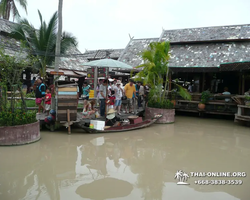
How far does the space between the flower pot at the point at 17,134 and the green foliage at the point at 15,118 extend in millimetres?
153

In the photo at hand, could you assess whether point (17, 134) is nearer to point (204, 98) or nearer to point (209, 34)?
point (204, 98)

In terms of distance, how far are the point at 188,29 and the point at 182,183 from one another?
13.7 meters

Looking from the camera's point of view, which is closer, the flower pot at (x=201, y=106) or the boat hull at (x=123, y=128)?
the boat hull at (x=123, y=128)

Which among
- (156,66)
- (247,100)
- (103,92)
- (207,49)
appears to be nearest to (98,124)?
(103,92)

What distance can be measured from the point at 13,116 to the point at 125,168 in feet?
11.2

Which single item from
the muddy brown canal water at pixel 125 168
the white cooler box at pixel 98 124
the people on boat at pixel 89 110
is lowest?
the muddy brown canal water at pixel 125 168

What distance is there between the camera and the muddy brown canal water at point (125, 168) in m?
3.62

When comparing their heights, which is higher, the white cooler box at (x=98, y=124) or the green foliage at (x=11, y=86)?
the green foliage at (x=11, y=86)

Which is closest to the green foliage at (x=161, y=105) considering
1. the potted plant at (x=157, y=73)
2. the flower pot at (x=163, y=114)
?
the potted plant at (x=157, y=73)

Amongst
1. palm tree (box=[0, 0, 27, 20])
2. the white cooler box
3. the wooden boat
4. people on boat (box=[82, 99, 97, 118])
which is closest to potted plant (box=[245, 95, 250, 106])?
the wooden boat

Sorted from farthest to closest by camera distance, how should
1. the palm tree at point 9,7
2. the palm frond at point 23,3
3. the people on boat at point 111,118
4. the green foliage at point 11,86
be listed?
1. the palm frond at point 23,3
2. the palm tree at point 9,7
3. the people on boat at point 111,118
4. the green foliage at point 11,86

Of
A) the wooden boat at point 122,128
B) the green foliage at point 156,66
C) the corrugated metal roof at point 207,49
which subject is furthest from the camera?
the corrugated metal roof at point 207,49

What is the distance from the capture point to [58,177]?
411 cm

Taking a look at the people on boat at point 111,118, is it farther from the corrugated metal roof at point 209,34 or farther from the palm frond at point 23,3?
the palm frond at point 23,3
